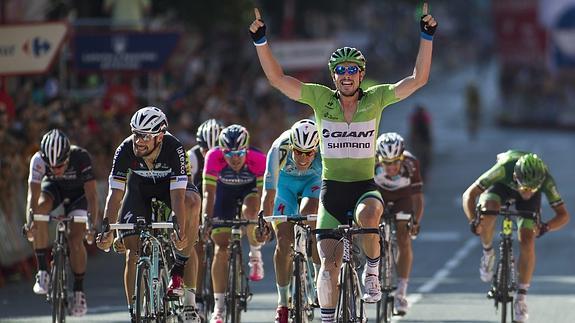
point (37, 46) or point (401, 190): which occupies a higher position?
point (37, 46)

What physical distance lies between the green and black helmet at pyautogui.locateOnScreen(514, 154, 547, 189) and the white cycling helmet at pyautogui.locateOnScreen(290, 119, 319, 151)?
6.07 ft

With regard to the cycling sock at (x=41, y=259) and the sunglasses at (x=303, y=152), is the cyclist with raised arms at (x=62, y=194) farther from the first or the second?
the sunglasses at (x=303, y=152)

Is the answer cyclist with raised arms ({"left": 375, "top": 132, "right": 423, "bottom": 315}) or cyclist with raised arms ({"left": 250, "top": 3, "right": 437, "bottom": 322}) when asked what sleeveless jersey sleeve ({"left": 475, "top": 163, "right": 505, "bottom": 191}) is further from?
cyclist with raised arms ({"left": 250, "top": 3, "right": 437, "bottom": 322})

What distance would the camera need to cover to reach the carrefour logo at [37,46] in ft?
71.1

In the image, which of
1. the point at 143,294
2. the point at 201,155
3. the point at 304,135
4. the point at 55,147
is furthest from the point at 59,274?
the point at 304,135

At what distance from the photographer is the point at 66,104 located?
78.0 feet

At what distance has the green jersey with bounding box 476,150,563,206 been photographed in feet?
A: 48.8

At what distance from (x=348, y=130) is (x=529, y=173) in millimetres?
2631

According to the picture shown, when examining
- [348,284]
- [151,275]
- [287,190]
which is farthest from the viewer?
[287,190]

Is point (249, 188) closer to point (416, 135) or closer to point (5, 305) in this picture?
point (5, 305)

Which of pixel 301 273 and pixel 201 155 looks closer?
pixel 301 273

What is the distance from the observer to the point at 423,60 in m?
12.0

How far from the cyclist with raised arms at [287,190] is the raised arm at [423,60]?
1.73 m

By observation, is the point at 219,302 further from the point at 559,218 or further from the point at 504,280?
the point at 559,218
